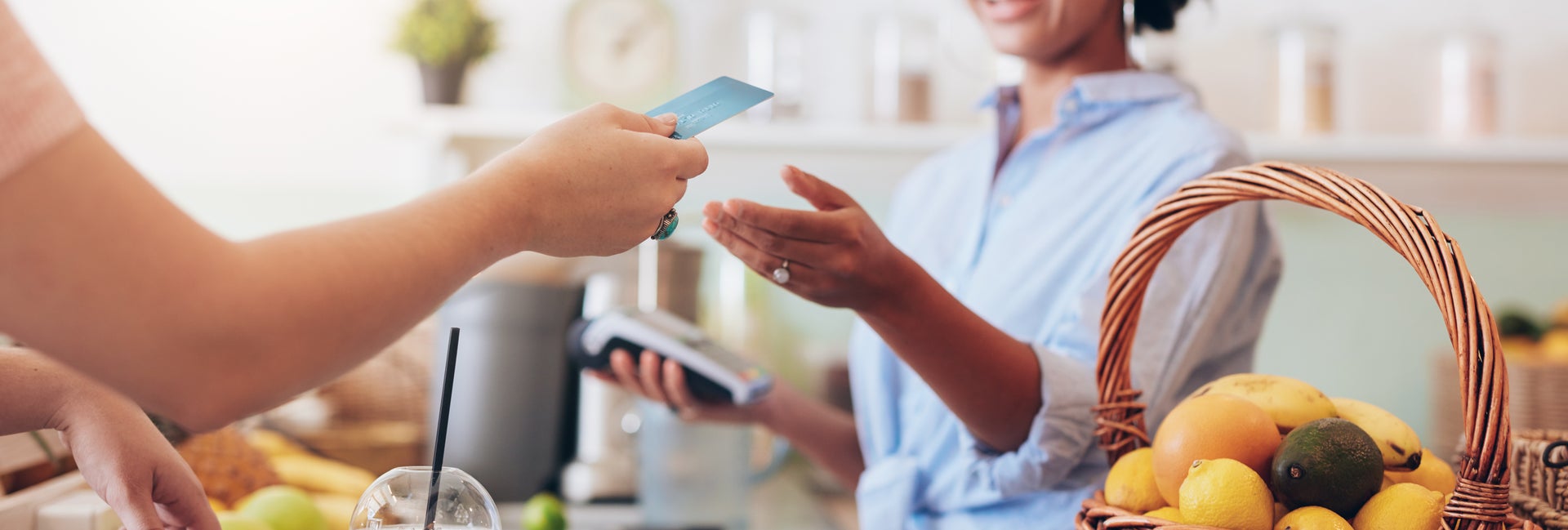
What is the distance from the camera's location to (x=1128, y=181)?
88 cm

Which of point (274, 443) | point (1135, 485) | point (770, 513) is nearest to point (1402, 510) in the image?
point (1135, 485)

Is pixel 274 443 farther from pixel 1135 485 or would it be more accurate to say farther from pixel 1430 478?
pixel 1430 478

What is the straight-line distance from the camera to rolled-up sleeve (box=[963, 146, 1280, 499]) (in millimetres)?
781

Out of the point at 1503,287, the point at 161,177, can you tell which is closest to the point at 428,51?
the point at 161,177

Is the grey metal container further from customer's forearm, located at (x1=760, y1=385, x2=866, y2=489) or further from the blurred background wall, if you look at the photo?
customer's forearm, located at (x1=760, y1=385, x2=866, y2=489)

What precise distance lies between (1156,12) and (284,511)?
2.93 feet

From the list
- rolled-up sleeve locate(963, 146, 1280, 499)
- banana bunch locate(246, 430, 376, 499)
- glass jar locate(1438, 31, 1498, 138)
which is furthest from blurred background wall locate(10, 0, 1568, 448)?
rolled-up sleeve locate(963, 146, 1280, 499)

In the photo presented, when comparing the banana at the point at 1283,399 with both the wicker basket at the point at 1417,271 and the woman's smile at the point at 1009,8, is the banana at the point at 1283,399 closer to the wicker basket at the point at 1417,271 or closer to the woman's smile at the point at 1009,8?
the wicker basket at the point at 1417,271

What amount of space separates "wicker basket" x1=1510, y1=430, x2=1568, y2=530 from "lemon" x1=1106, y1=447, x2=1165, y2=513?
0.75ft

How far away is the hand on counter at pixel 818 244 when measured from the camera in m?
0.61

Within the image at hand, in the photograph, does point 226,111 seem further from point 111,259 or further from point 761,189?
point 111,259

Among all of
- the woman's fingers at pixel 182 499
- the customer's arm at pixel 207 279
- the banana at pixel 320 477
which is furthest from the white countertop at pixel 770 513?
the customer's arm at pixel 207 279

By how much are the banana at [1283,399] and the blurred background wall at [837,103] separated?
131 cm

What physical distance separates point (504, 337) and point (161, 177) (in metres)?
0.84
